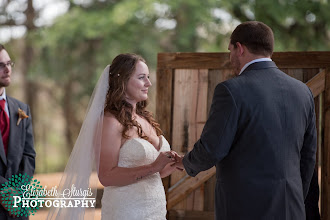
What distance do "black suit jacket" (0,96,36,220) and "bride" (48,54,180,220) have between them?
63 cm

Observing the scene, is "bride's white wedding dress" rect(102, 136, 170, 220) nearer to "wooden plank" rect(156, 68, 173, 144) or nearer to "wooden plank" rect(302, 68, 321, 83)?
"wooden plank" rect(156, 68, 173, 144)

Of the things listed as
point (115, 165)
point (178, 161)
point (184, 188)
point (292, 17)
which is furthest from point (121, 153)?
point (292, 17)

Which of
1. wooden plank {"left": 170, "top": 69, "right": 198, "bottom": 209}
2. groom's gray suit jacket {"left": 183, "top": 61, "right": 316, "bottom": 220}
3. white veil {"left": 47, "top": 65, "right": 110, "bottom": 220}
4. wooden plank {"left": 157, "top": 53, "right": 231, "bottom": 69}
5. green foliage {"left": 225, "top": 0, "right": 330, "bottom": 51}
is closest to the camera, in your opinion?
groom's gray suit jacket {"left": 183, "top": 61, "right": 316, "bottom": 220}

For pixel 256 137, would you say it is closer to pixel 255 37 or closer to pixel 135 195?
pixel 255 37

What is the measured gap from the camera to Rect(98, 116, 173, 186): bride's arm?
2891mm

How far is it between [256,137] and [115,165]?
0.97 meters

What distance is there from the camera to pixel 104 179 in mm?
2904

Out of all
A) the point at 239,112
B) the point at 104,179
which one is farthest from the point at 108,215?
the point at 239,112

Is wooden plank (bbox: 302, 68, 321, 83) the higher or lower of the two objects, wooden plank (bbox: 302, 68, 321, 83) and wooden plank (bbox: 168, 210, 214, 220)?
the higher

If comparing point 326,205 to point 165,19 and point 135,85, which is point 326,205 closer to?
point 135,85

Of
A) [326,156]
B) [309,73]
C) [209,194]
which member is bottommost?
[209,194]

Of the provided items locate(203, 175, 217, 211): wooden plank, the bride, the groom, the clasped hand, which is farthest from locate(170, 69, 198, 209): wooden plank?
the groom

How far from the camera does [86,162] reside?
3.06m

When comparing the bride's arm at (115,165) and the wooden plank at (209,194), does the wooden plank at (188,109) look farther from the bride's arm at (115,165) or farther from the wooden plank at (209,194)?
the bride's arm at (115,165)
